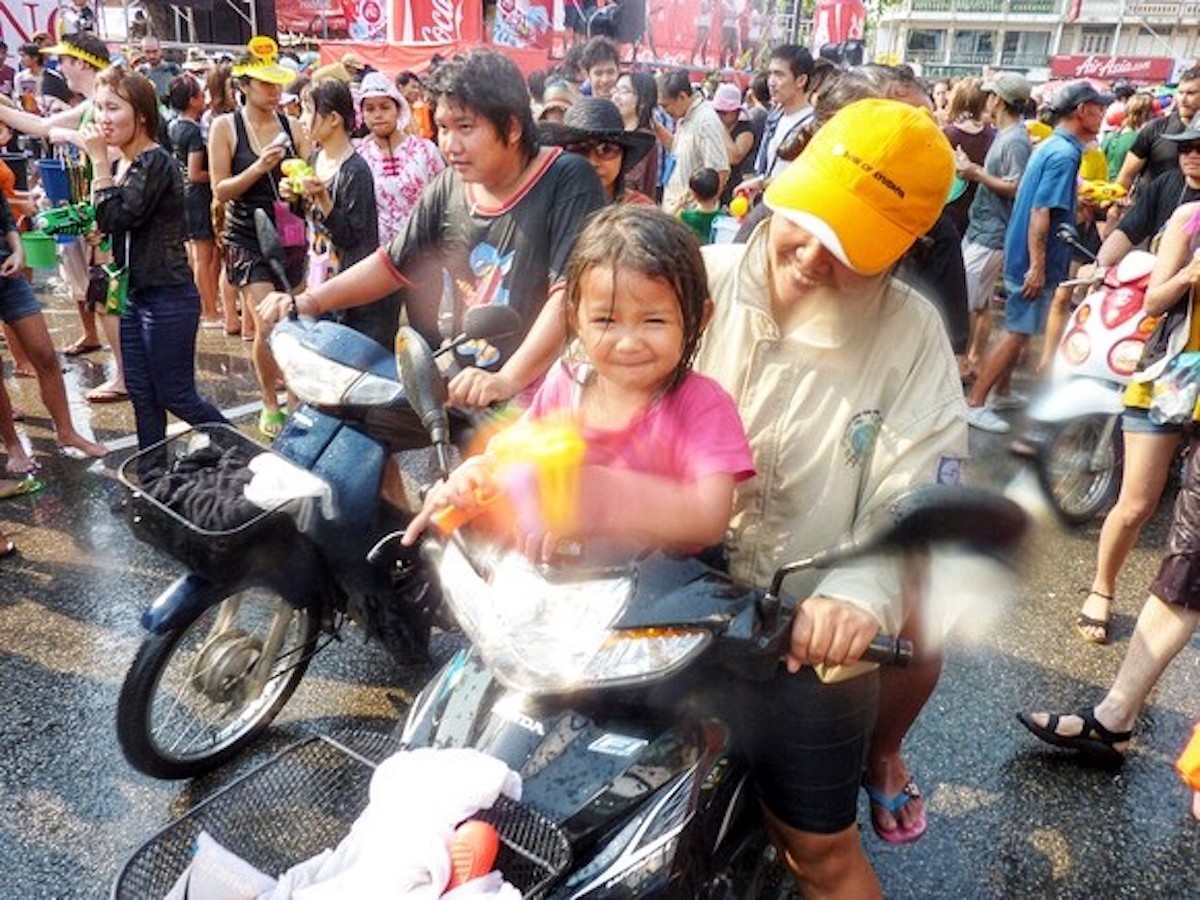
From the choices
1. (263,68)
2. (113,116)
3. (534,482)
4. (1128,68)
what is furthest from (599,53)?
(1128,68)

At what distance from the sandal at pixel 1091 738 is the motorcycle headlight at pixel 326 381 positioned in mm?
2182

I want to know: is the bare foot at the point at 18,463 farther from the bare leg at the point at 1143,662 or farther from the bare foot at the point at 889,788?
the bare leg at the point at 1143,662

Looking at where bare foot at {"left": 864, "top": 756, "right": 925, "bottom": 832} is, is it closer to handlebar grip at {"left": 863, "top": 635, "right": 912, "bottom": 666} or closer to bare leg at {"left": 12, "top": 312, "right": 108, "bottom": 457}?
handlebar grip at {"left": 863, "top": 635, "right": 912, "bottom": 666}

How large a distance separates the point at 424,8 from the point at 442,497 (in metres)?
12.3

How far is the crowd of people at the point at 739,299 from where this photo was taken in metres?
1.52

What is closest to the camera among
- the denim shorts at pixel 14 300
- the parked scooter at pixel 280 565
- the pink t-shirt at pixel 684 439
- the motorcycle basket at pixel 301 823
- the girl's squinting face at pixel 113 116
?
the motorcycle basket at pixel 301 823

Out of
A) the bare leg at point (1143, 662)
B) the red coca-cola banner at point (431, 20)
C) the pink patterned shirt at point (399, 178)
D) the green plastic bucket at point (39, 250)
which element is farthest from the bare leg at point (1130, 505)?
the red coca-cola banner at point (431, 20)

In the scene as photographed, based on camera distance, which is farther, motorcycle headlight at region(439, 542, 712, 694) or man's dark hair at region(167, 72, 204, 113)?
man's dark hair at region(167, 72, 204, 113)

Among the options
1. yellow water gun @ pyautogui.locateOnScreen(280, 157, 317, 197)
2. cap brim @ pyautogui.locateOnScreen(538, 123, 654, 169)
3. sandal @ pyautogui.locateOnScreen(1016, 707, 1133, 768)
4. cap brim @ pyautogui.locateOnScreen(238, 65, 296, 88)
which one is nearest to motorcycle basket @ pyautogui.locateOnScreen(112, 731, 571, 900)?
sandal @ pyautogui.locateOnScreen(1016, 707, 1133, 768)

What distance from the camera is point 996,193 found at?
634cm

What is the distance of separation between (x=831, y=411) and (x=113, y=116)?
3.59m

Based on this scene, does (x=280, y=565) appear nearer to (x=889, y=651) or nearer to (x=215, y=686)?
(x=215, y=686)

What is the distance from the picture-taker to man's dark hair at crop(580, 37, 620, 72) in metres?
7.81

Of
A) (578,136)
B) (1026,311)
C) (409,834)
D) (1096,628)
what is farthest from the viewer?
(1026,311)
